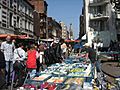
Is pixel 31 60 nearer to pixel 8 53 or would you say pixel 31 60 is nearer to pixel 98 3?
pixel 8 53

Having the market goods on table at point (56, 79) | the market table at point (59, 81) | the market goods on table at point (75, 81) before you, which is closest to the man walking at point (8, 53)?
the market table at point (59, 81)

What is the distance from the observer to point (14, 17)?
1698 inches

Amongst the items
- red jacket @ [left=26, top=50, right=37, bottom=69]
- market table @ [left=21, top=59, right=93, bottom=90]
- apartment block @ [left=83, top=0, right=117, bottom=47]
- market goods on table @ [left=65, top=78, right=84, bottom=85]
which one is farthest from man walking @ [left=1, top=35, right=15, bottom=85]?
apartment block @ [left=83, top=0, right=117, bottom=47]

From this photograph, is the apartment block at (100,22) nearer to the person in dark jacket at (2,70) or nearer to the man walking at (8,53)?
the person in dark jacket at (2,70)

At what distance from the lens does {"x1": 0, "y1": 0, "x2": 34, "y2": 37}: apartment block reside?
37287 millimetres

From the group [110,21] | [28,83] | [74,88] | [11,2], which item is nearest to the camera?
[74,88]

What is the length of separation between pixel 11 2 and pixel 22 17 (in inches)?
312

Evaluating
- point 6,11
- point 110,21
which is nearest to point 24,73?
point 6,11

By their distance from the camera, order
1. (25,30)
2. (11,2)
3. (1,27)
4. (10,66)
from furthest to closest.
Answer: (25,30)
(11,2)
(1,27)
(10,66)

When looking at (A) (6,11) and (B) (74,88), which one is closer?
(B) (74,88)

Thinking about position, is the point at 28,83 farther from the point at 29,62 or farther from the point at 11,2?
the point at 11,2

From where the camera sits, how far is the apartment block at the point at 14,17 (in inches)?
1468

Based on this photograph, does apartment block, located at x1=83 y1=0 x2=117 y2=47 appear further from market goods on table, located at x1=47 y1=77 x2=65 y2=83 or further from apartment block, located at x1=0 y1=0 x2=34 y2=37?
market goods on table, located at x1=47 y1=77 x2=65 y2=83

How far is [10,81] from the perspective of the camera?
12133mm
